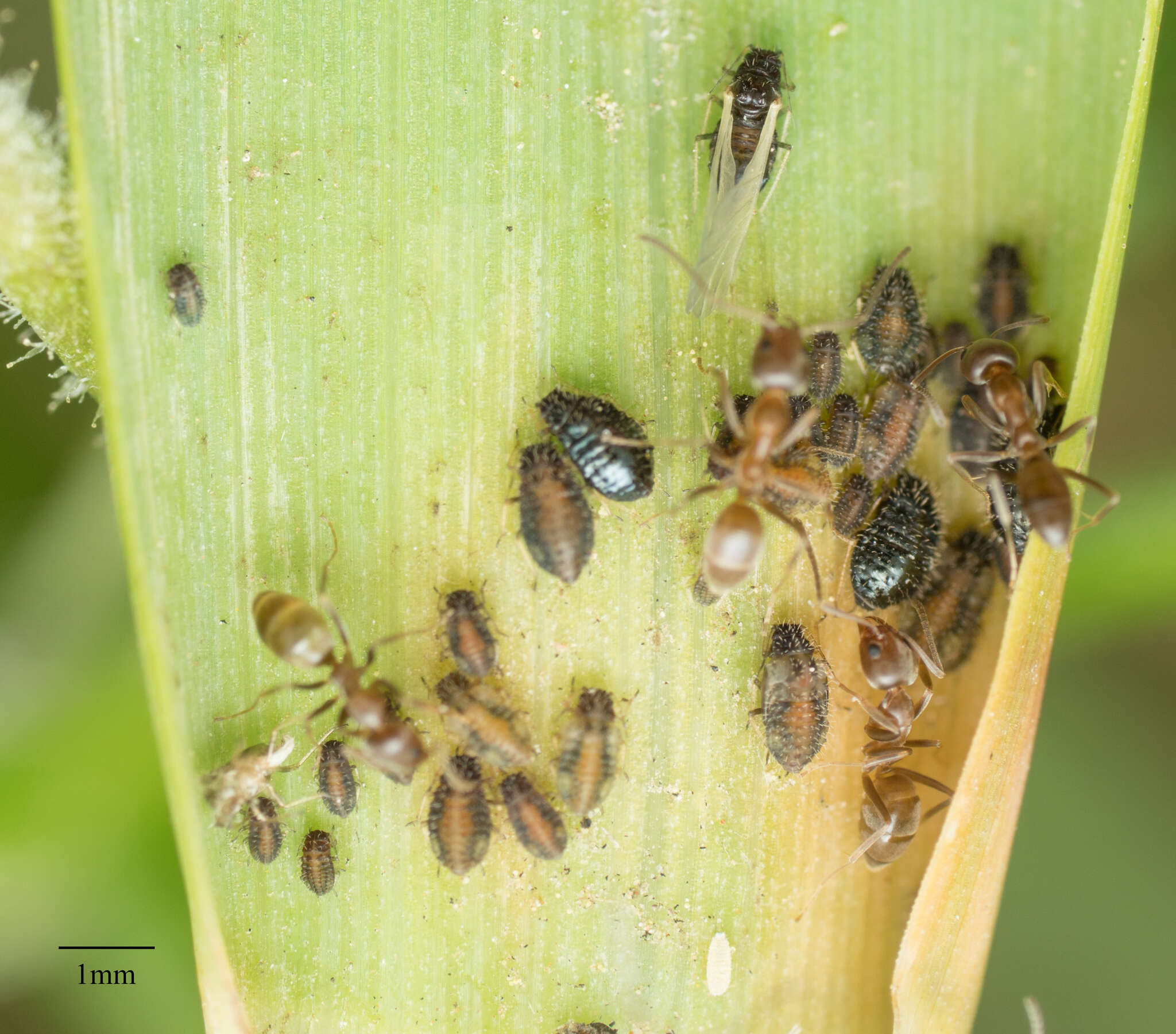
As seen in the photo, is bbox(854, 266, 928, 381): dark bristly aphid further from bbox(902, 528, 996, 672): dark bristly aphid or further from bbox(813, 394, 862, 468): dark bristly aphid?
bbox(902, 528, 996, 672): dark bristly aphid

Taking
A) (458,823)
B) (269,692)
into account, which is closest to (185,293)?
(269,692)

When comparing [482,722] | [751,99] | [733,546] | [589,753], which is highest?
[751,99]

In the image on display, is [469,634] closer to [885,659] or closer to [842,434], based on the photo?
[885,659]

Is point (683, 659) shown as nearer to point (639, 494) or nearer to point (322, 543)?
point (639, 494)

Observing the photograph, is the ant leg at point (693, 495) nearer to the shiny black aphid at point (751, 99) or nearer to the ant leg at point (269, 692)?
the shiny black aphid at point (751, 99)

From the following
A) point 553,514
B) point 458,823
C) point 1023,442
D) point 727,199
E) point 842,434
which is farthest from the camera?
point 842,434

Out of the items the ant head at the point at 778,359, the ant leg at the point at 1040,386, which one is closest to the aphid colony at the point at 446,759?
the ant head at the point at 778,359
